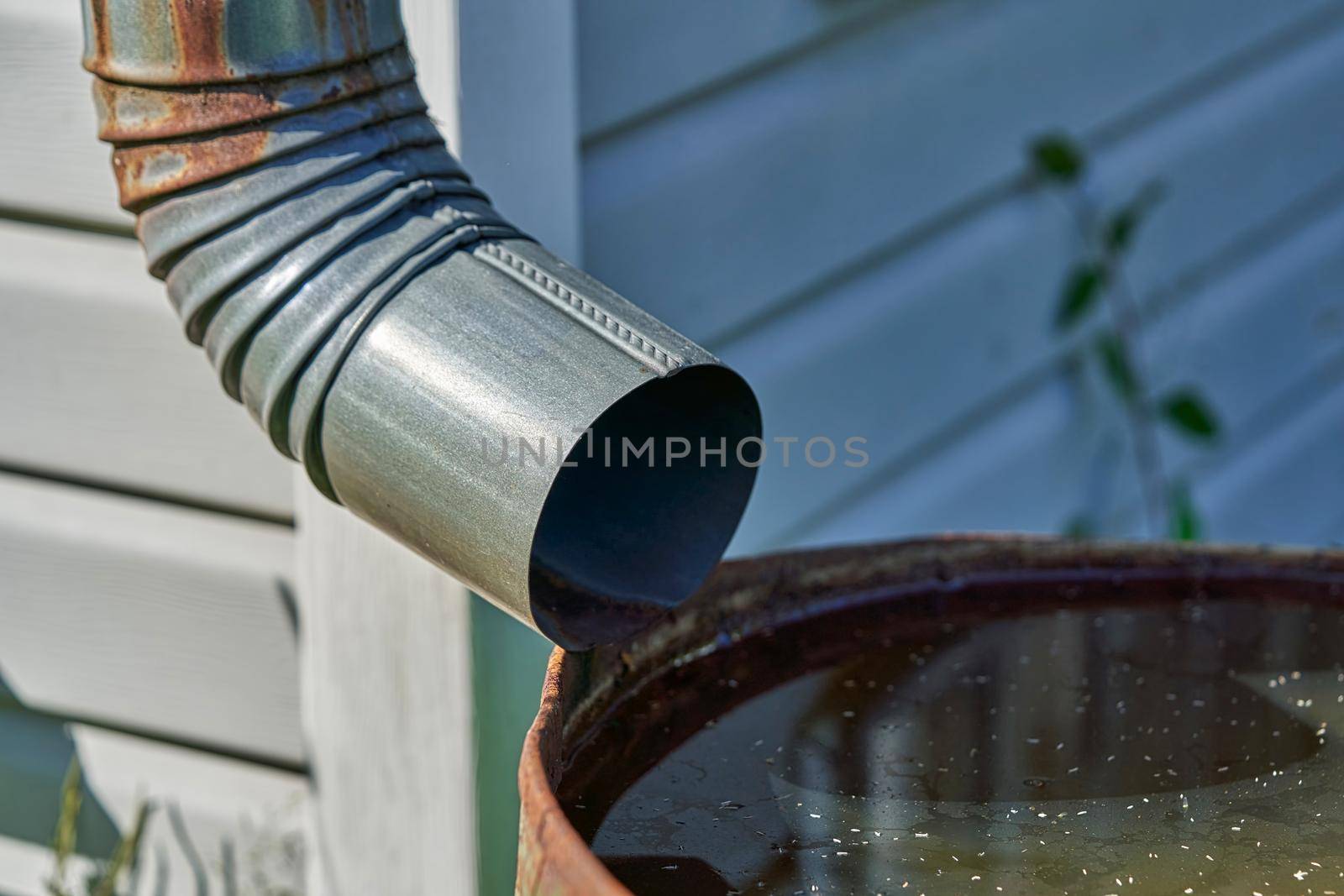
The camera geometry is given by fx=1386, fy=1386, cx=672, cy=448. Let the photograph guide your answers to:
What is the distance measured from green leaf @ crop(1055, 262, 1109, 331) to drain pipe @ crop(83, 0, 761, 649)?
1.35m

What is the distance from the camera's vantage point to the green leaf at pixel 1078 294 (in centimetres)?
219

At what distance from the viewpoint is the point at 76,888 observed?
5.04 ft

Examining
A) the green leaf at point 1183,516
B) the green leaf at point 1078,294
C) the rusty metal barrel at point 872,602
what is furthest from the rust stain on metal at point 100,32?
the green leaf at point 1183,516

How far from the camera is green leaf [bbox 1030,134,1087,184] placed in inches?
80.7

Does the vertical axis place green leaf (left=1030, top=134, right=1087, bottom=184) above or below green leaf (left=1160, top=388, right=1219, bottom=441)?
above

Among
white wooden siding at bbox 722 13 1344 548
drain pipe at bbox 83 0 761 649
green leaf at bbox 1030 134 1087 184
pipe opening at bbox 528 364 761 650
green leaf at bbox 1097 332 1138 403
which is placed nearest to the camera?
drain pipe at bbox 83 0 761 649

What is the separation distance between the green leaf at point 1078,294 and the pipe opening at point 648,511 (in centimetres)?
134

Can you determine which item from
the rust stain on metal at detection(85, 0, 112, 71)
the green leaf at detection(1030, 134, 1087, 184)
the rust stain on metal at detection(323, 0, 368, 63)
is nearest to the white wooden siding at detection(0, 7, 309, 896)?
the rust stain on metal at detection(85, 0, 112, 71)

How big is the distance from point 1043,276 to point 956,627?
1.20 metres

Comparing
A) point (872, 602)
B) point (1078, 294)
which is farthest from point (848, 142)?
point (872, 602)

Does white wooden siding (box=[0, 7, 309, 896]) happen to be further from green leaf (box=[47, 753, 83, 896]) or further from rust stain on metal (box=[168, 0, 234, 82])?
rust stain on metal (box=[168, 0, 234, 82])

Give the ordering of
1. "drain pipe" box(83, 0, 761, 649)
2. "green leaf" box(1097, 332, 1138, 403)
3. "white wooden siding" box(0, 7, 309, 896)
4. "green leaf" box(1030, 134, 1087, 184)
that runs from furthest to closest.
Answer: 1. "green leaf" box(1097, 332, 1138, 403)
2. "green leaf" box(1030, 134, 1087, 184)
3. "white wooden siding" box(0, 7, 309, 896)
4. "drain pipe" box(83, 0, 761, 649)

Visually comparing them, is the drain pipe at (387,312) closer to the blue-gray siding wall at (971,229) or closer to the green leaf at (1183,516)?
the blue-gray siding wall at (971,229)

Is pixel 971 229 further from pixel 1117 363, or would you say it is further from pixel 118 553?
pixel 118 553
